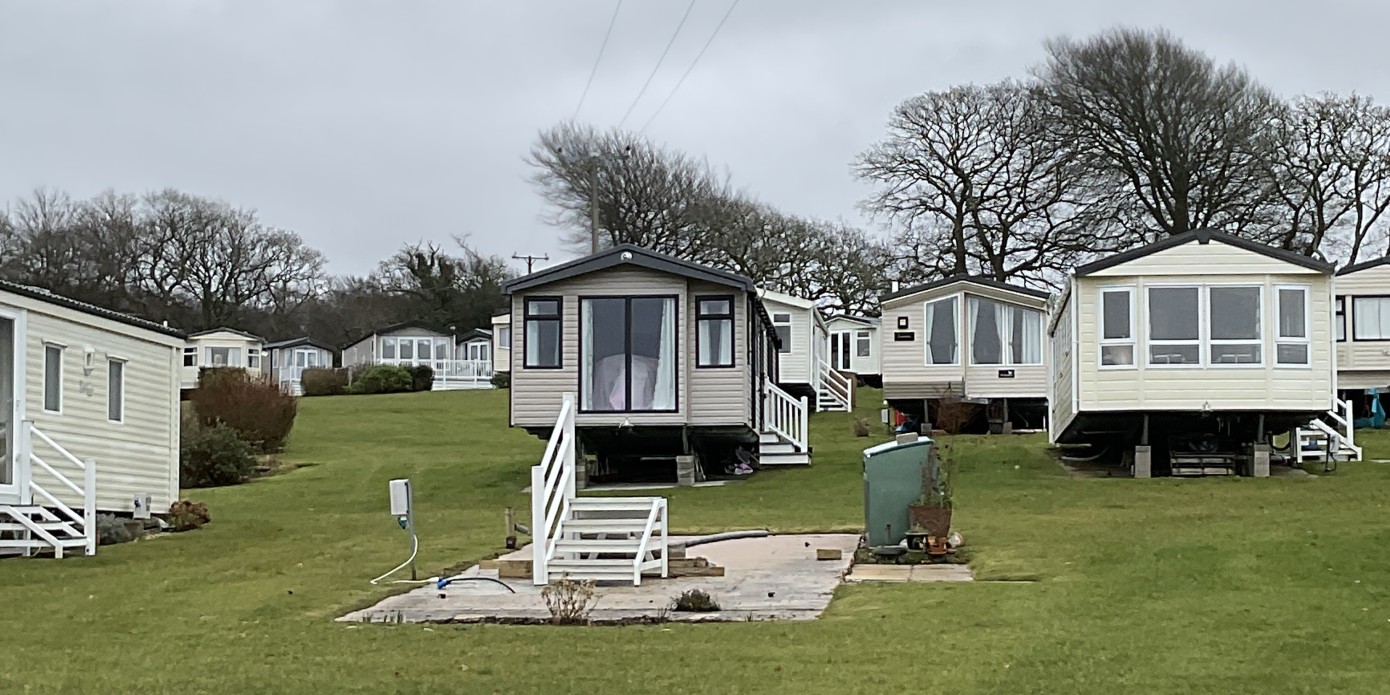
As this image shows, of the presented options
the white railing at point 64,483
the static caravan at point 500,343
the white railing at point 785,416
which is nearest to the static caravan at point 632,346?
the white railing at point 785,416

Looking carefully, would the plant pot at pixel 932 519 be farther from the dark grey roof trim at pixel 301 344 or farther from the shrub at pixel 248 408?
the dark grey roof trim at pixel 301 344

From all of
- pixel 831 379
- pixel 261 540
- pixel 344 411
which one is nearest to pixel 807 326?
pixel 831 379

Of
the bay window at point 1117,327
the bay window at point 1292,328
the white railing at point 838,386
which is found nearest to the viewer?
the bay window at point 1292,328

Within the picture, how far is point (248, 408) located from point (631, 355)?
11991 millimetres

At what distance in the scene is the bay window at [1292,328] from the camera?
22.3 m

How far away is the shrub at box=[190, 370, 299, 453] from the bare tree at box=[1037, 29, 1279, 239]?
23.1m

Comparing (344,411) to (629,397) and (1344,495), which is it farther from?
(1344,495)

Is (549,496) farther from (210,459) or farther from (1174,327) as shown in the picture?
(210,459)

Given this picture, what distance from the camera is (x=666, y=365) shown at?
79.8 feet

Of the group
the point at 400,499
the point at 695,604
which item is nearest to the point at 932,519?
the point at 695,604

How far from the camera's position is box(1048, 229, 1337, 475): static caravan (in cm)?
2220

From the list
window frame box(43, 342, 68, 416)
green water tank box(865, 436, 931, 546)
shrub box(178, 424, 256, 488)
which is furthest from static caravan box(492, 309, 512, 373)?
green water tank box(865, 436, 931, 546)

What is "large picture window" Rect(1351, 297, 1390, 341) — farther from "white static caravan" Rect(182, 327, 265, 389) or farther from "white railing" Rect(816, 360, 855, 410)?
"white static caravan" Rect(182, 327, 265, 389)

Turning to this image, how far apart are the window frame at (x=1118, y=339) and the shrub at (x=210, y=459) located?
596 inches
